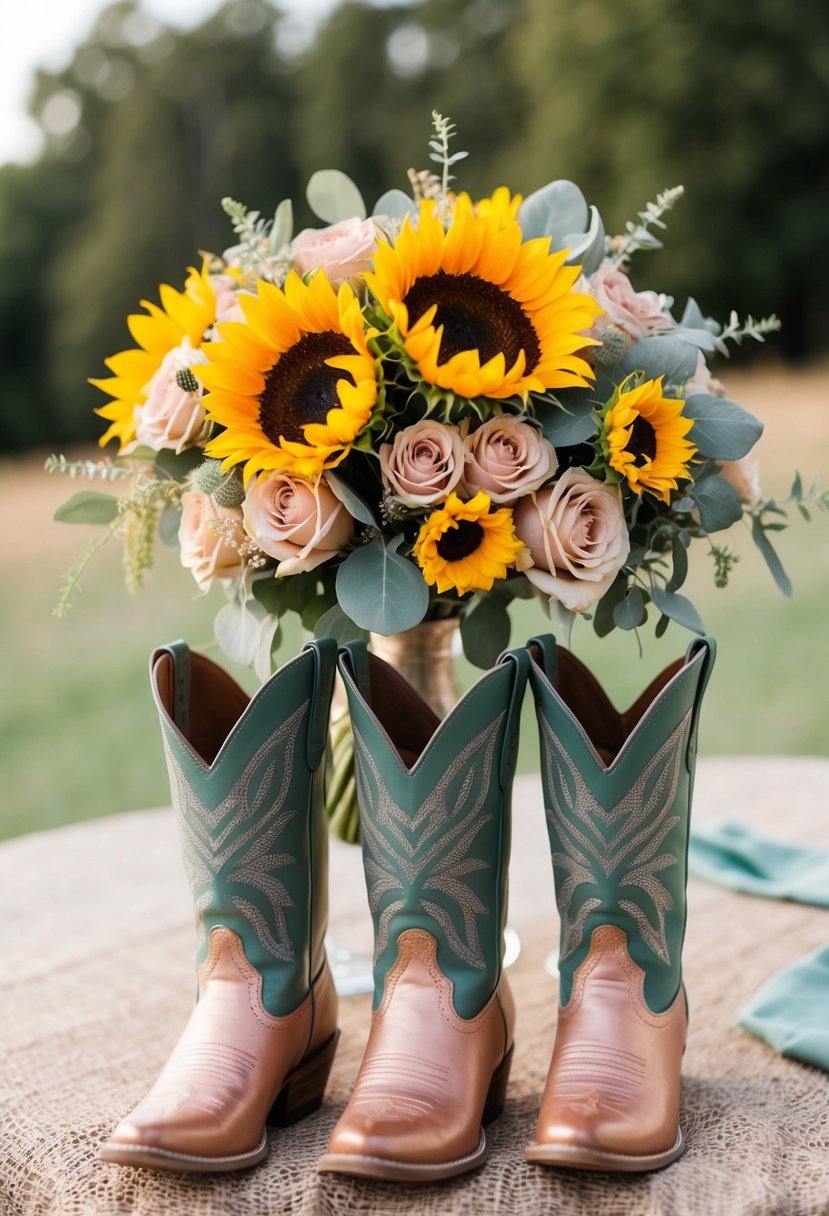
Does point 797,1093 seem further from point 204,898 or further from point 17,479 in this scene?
point 17,479

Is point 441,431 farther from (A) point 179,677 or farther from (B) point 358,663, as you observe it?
(A) point 179,677

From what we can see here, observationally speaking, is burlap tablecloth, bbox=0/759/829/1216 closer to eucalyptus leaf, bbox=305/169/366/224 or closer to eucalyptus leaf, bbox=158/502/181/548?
eucalyptus leaf, bbox=158/502/181/548

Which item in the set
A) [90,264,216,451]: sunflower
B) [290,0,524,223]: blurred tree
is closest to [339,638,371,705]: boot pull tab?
[90,264,216,451]: sunflower

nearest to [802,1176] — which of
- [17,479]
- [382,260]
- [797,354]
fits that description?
[382,260]

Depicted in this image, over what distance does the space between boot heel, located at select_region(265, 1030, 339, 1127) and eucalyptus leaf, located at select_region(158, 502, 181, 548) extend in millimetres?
457

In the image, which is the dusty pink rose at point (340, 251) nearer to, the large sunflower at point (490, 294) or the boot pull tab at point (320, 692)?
the large sunflower at point (490, 294)

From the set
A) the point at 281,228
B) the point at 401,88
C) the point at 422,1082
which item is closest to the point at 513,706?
the point at 422,1082

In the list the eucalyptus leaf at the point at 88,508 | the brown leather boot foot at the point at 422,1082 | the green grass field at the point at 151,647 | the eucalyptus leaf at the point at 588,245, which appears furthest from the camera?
the green grass field at the point at 151,647

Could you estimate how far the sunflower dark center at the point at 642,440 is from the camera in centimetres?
92

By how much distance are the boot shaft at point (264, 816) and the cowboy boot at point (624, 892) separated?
0.18 metres

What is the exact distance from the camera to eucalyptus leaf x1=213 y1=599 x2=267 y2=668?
102 centimetres

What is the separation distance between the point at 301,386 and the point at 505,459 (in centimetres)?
17

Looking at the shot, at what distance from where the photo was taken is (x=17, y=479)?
609cm

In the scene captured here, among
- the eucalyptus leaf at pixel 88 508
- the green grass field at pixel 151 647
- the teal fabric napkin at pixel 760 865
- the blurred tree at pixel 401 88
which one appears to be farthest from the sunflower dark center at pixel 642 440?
the blurred tree at pixel 401 88
